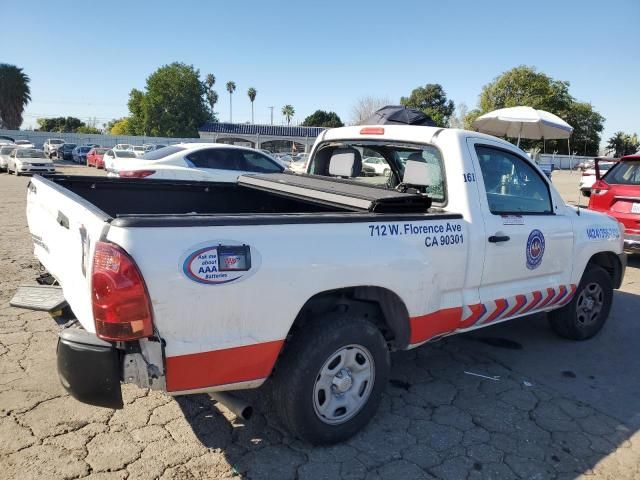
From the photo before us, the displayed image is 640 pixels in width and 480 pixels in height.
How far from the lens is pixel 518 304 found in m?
3.81

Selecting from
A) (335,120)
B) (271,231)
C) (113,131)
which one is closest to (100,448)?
(271,231)

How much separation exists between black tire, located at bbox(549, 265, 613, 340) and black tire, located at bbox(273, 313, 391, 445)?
2.64 m

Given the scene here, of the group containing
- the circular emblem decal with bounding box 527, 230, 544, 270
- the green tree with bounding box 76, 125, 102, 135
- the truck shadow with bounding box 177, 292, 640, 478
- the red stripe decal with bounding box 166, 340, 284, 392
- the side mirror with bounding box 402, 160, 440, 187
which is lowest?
the truck shadow with bounding box 177, 292, 640, 478

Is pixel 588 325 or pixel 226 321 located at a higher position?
pixel 226 321

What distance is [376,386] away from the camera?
2.98 meters

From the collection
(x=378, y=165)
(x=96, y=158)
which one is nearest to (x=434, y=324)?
(x=378, y=165)

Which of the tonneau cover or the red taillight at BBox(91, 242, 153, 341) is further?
the tonneau cover

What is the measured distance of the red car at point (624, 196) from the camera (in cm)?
726

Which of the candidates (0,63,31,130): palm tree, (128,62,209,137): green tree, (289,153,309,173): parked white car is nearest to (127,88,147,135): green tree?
(128,62,209,137): green tree

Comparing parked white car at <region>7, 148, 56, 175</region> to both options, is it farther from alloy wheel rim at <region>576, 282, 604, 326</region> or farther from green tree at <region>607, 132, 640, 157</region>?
green tree at <region>607, 132, 640, 157</region>

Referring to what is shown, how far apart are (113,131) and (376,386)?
111412mm

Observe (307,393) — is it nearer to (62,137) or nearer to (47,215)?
(47,215)

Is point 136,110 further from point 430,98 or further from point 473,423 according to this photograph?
point 473,423

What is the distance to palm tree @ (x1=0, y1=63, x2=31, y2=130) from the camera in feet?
226
